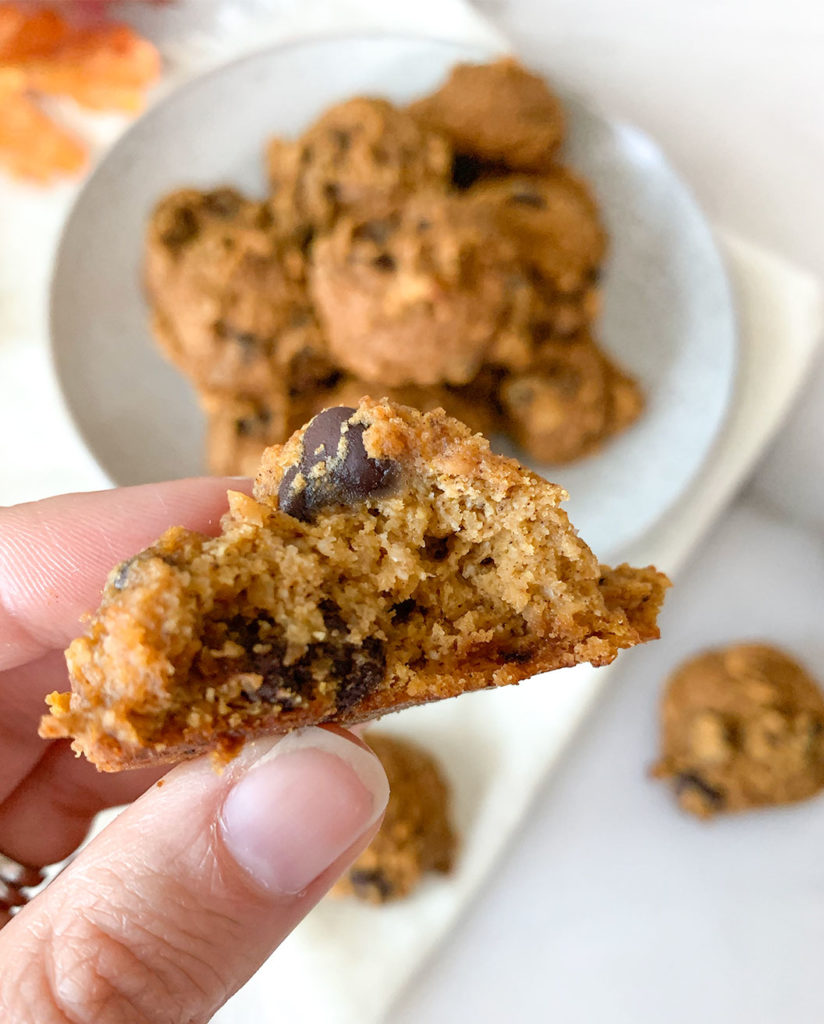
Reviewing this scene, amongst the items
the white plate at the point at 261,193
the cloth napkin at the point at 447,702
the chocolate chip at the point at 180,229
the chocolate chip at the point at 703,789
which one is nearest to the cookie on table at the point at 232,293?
the chocolate chip at the point at 180,229

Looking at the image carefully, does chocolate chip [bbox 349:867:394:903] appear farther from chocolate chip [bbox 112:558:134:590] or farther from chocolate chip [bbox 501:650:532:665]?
chocolate chip [bbox 112:558:134:590]

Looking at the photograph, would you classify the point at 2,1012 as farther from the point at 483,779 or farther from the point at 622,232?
the point at 622,232

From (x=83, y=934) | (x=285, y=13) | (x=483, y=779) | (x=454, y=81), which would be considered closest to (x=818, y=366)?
(x=454, y=81)

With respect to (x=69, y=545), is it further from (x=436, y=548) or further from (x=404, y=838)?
(x=404, y=838)

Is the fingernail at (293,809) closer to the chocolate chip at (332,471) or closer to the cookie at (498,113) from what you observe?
the chocolate chip at (332,471)

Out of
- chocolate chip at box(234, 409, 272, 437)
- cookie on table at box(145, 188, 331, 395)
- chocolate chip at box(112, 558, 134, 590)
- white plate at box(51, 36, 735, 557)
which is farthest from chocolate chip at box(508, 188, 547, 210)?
chocolate chip at box(112, 558, 134, 590)
